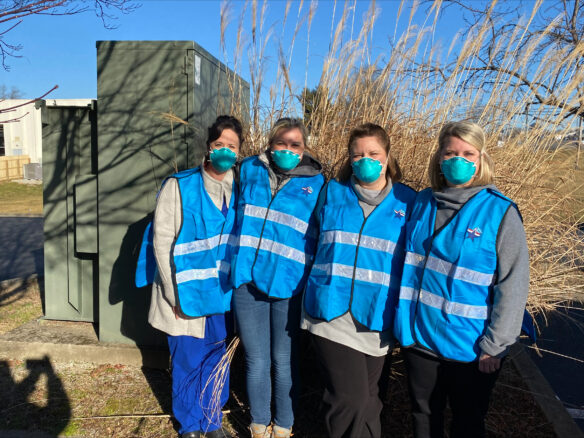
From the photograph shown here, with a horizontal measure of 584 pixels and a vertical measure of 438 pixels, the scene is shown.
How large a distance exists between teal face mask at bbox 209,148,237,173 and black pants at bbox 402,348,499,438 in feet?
4.49

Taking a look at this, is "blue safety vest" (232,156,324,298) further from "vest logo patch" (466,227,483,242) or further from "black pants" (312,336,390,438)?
"vest logo patch" (466,227,483,242)

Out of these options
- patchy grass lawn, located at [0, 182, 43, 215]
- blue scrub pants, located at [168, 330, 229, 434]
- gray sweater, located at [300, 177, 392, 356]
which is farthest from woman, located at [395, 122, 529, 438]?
patchy grass lawn, located at [0, 182, 43, 215]

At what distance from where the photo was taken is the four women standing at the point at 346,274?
201cm

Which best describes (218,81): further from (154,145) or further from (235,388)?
(235,388)

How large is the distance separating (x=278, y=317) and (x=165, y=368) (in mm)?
1645

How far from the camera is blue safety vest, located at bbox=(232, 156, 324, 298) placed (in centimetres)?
245

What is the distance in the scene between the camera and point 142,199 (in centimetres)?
368

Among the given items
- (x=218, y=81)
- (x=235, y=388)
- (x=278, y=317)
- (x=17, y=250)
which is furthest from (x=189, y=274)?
(x=17, y=250)

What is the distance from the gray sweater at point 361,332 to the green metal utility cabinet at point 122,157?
158 cm

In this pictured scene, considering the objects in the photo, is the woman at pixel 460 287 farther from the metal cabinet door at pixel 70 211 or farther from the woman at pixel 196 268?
the metal cabinet door at pixel 70 211

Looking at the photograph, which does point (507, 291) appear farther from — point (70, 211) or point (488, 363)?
point (70, 211)

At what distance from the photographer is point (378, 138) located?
7.48 ft

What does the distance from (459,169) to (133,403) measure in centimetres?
265

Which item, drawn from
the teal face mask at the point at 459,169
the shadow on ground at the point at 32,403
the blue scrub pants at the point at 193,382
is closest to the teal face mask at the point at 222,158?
the blue scrub pants at the point at 193,382
